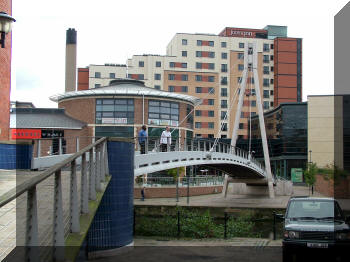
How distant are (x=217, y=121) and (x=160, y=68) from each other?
12.4m

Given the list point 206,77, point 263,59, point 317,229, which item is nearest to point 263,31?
point 263,59

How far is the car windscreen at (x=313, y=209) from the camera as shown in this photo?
11.6 metres

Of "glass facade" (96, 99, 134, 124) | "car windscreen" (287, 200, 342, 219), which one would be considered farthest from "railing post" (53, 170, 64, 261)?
"glass facade" (96, 99, 134, 124)

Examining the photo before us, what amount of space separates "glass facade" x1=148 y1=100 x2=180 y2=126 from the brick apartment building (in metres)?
24.9

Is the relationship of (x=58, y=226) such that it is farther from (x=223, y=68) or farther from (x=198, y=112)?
(x=223, y=68)

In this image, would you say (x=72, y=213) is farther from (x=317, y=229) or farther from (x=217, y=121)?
(x=217, y=121)

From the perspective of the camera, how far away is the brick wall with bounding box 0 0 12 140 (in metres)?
21.5

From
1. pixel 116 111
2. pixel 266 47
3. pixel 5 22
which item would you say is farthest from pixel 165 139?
pixel 266 47

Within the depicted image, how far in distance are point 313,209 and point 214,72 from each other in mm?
71608

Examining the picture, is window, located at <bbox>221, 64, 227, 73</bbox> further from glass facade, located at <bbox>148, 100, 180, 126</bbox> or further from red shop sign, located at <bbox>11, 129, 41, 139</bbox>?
red shop sign, located at <bbox>11, 129, 41, 139</bbox>

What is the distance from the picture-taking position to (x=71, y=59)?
72125mm

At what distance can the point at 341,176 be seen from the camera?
141ft

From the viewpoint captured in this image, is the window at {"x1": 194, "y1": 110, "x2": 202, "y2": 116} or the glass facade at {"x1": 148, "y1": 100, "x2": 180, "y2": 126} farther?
the window at {"x1": 194, "y1": 110, "x2": 202, "y2": 116}

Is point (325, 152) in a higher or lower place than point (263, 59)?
lower
